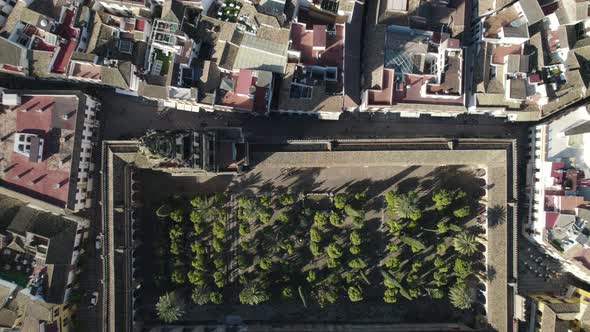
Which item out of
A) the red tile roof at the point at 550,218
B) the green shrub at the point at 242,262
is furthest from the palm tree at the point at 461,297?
the green shrub at the point at 242,262

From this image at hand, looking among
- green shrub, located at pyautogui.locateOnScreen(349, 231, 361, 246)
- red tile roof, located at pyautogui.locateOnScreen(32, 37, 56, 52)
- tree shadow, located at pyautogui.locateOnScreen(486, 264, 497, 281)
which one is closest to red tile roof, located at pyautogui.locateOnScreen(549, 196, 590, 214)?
tree shadow, located at pyautogui.locateOnScreen(486, 264, 497, 281)

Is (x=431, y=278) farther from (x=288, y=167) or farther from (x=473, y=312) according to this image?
(x=288, y=167)

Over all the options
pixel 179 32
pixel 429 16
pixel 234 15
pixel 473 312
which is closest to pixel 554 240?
pixel 473 312

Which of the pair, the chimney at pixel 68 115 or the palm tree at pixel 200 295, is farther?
the palm tree at pixel 200 295

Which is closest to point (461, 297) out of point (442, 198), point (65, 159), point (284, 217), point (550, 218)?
point (442, 198)

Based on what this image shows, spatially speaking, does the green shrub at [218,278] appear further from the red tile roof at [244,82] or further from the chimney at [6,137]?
the chimney at [6,137]

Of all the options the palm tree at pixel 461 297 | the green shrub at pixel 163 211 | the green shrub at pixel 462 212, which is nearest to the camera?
the palm tree at pixel 461 297

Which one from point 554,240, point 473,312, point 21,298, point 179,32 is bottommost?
point 473,312
